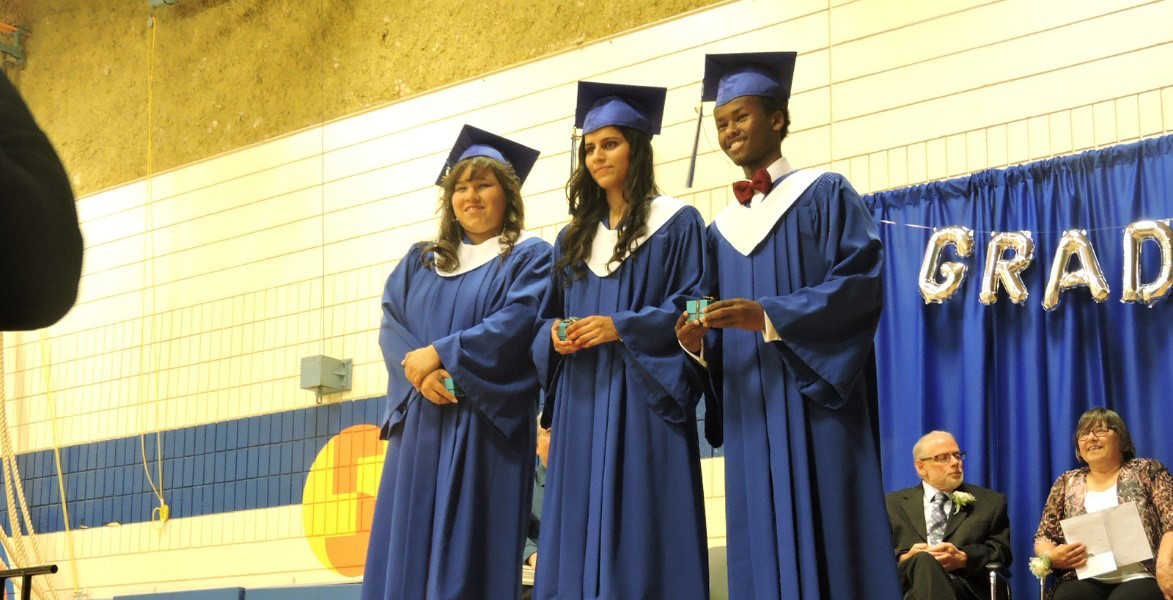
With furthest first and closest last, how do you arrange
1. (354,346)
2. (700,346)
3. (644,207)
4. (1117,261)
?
(354,346)
(1117,261)
(644,207)
(700,346)

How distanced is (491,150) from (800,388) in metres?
1.71

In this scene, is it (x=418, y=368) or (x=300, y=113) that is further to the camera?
(x=300, y=113)

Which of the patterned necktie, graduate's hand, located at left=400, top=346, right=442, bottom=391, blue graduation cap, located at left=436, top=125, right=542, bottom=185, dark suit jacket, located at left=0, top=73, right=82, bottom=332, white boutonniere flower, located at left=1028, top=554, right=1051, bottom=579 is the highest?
blue graduation cap, located at left=436, top=125, right=542, bottom=185

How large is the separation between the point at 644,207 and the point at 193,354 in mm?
6099

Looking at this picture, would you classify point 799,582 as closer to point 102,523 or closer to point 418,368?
point 418,368

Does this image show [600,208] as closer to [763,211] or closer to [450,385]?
[763,211]

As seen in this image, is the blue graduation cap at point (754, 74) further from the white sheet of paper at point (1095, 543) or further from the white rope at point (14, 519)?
the white rope at point (14, 519)

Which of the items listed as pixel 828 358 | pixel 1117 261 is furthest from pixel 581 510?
pixel 1117 261

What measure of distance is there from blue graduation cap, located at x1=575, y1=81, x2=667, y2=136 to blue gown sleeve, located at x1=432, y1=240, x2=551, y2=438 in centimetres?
59

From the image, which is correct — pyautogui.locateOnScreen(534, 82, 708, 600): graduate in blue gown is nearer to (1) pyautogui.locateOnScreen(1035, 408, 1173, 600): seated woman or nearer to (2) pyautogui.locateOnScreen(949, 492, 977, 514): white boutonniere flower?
(2) pyautogui.locateOnScreen(949, 492, 977, 514): white boutonniere flower

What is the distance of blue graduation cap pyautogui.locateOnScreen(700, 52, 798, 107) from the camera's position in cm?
443

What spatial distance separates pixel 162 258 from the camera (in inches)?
399

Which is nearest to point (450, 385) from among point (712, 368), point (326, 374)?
point (712, 368)

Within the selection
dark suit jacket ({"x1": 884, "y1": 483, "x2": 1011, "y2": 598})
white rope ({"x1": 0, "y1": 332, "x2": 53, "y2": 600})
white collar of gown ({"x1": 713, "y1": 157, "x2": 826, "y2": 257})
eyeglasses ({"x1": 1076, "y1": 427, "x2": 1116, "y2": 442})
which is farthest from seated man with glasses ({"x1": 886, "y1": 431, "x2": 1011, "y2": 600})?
white rope ({"x1": 0, "y1": 332, "x2": 53, "y2": 600})
